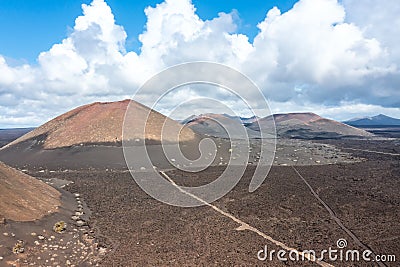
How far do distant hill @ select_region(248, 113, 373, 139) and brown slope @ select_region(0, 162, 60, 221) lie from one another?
86.5 metres

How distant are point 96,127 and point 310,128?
92.3m

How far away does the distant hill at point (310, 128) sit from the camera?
10547 centimetres

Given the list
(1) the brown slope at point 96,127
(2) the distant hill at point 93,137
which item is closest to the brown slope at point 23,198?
(2) the distant hill at point 93,137

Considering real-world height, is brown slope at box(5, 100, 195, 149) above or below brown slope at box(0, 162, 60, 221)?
above

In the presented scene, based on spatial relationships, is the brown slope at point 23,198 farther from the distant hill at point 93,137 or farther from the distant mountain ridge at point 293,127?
the distant mountain ridge at point 293,127

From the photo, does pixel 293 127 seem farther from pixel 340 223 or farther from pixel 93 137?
pixel 340 223

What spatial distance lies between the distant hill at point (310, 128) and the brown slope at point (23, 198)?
86519mm

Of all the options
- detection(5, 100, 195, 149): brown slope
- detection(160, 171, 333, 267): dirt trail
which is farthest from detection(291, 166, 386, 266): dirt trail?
detection(5, 100, 195, 149): brown slope

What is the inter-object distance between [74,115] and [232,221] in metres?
40.3

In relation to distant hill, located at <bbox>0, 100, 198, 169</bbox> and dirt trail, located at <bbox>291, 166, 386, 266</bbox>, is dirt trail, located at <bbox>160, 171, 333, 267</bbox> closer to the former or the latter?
dirt trail, located at <bbox>291, 166, 386, 266</bbox>

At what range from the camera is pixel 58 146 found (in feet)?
133

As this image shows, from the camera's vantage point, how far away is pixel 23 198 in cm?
1569

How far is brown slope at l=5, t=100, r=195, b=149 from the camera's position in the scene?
41.6 meters

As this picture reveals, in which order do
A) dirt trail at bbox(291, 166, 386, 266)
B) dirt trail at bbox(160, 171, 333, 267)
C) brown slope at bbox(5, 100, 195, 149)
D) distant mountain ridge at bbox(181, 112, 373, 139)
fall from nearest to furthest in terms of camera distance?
dirt trail at bbox(160, 171, 333, 267) < dirt trail at bbox(291, 166, 386, 266) < brown slope at bbox(5, 100, 195, 149) < distant mountain ridge at bbox(181, 112, 373, 139)
